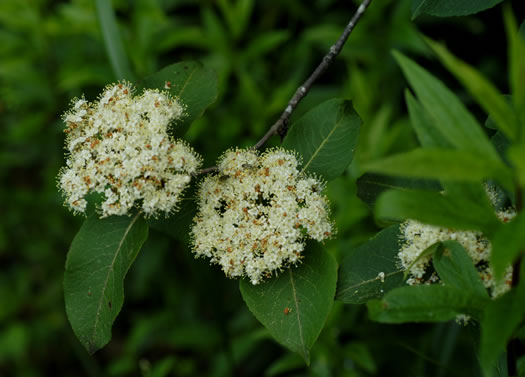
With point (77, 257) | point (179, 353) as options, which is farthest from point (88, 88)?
A: point (77, 257)

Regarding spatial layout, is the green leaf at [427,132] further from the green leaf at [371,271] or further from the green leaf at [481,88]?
the green leaf at [371,271]

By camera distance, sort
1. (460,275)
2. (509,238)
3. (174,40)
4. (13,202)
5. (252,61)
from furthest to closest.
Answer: (13,202) → (252,61) → (174,40) → (460,275) → (509,238)

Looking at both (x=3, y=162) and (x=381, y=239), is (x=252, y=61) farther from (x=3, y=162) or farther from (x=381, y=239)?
(x=381, y=239)

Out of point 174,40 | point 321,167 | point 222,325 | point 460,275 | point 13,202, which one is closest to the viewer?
point 460,275

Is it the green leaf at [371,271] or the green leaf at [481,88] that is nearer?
the green leaf at [481,88]

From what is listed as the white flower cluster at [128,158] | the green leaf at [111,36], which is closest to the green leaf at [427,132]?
the white flower cluster at [128,158]

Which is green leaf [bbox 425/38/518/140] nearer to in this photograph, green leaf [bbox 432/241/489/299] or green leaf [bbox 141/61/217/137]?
green leaf [bbox 432/241/489/299]
